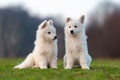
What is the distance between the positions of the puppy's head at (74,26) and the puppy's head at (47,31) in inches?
16.3

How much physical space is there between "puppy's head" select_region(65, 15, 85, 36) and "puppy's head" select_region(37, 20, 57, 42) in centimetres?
41

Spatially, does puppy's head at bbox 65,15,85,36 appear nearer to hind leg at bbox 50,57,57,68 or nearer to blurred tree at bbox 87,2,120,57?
hind leg at bbox 50,57,57,68

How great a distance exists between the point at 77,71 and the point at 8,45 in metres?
73.0

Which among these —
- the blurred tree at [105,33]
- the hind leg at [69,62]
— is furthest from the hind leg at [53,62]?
the blurred tree at [105,33]

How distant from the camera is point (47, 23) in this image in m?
16.3

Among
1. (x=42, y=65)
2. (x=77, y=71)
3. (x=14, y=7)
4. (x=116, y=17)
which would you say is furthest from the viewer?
(x=14, y=7)

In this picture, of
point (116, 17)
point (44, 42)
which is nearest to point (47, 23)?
point (44, 42)

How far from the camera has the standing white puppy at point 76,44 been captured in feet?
52.6

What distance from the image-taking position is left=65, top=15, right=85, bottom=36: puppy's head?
52.3 ft

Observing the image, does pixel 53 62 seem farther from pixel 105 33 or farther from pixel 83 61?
pixel 105 33

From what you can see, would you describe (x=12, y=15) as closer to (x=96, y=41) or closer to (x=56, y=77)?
(x=96, y=41)

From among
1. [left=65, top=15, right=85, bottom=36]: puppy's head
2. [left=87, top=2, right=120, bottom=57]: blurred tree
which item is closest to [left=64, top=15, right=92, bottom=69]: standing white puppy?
[left=65, top=15, right=85, bottom=36]: puppy's head

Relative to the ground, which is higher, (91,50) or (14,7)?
(14,7)

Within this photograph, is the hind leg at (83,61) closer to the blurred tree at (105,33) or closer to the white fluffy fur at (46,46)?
the white fluffy fur at (46,46)
